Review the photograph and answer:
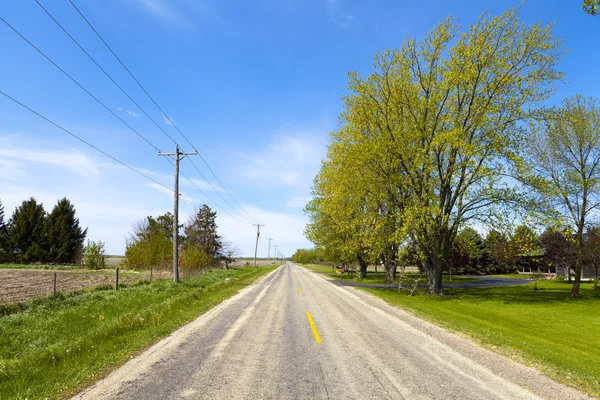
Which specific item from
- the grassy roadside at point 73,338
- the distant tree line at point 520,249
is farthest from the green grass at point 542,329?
the grassy roadside at point 73,338

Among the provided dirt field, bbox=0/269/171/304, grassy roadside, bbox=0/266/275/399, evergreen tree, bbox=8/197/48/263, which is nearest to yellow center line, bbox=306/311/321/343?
grassy roadside, bbox=0/266/275/399

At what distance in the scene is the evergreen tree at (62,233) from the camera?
5594cm

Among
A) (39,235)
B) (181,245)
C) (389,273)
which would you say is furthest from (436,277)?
(39,235)

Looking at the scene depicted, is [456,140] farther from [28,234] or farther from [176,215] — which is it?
[28,234]

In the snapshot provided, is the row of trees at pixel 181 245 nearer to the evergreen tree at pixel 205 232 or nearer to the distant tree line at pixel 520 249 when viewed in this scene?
the evergreen tree at pixel 205 232

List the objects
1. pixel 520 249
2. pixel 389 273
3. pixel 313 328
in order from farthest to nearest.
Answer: pixel 389 273
pixel 520 249
pixel 313 328

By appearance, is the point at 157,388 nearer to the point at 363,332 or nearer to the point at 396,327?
the point at 363,332

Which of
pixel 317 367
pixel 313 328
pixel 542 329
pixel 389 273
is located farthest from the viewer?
pixel 389 273

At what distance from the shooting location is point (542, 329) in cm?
1278

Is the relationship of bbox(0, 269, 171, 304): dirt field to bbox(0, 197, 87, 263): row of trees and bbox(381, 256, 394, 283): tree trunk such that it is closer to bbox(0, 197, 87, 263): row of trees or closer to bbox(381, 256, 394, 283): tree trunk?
bbox(381, 256, 394, 283): tree trunk

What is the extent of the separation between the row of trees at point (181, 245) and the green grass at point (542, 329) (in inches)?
885

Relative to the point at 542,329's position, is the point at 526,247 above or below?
above

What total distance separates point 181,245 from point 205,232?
29.9ft

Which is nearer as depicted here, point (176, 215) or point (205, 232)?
point (176, 215)
